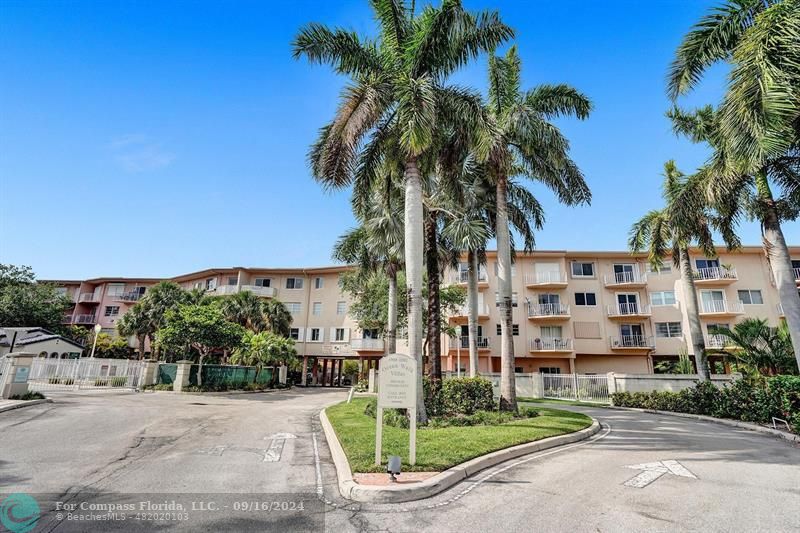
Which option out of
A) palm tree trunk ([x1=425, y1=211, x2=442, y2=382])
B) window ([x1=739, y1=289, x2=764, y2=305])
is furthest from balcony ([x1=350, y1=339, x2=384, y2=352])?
window ([x1=739, y1=289, x2=764, y2=305])

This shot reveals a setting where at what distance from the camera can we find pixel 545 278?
36906 millimetres

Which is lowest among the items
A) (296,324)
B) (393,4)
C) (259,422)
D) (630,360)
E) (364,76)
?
(259,422)

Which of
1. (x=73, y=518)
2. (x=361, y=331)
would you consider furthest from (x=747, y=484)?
(x=361, y=331)

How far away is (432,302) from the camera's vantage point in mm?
15555

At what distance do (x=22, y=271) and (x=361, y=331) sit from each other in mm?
42046

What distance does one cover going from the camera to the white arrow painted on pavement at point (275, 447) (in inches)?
346

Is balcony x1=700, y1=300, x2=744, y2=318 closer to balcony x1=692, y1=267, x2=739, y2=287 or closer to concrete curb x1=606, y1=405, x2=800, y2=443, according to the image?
balcony x1=692, y1=267, x2=739, y2=287

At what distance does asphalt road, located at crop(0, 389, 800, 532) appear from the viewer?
5234mm

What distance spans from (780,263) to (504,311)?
848cm

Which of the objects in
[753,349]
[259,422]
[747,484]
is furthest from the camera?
[753,349]

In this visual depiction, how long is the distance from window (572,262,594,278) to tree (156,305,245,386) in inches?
1148

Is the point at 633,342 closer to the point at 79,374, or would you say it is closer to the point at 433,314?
the point at 433,314

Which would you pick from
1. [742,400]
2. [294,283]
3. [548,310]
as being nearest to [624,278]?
[548,310]

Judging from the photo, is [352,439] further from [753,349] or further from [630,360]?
[630,360]
